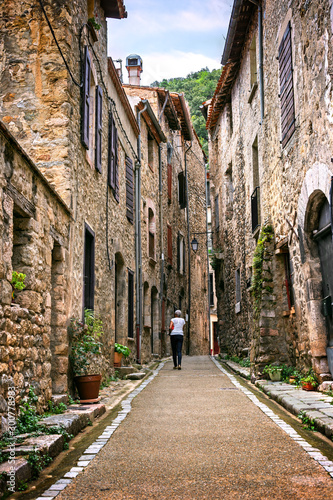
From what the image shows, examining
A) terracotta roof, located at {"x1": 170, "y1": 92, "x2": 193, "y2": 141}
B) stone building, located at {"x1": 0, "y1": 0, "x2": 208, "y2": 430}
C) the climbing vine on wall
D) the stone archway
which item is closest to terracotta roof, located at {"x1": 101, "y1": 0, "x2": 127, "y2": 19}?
stone building, located at {"x1": 0, "y1": 0, "x2": 208, "y2": 430}

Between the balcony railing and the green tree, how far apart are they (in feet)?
83.3

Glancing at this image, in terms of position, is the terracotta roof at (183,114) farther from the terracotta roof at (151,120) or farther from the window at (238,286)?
the window at (238,286)

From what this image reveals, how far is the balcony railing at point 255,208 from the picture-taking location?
12414 mm

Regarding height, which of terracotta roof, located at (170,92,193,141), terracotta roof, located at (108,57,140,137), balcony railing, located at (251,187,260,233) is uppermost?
terracotta roof, located at (170,92,193,141)

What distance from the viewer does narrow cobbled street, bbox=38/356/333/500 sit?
337 cm

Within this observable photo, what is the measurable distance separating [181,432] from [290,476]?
69.5 inches

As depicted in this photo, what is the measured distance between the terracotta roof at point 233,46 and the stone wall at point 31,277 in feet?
25.9

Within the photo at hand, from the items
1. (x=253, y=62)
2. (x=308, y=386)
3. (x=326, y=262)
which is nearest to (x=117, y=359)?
(x=308, y=386)

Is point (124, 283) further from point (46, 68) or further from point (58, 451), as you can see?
point (58, 451)

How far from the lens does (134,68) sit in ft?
69.4

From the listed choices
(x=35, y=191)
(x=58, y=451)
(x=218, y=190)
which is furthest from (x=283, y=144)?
(x=218, y=190)

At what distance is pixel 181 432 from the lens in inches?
206

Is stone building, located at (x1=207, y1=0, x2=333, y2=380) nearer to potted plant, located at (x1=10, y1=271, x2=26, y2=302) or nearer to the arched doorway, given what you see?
the arched doorway

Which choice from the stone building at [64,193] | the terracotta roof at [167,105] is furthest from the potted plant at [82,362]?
the terracotta roof at [167,105]
